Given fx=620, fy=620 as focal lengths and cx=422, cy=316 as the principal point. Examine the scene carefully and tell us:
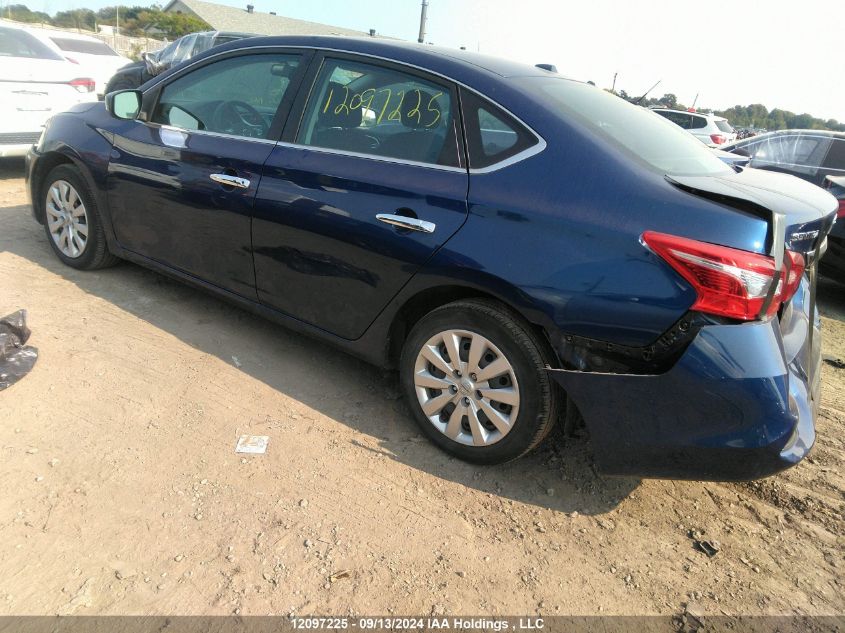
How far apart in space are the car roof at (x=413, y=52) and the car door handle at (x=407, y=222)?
0.76 meters

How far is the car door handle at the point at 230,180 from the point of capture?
130 inches

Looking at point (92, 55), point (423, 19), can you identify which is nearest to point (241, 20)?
point (423, 19)

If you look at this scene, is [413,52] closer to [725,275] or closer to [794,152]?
[725,275]

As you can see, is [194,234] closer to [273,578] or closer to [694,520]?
[273,578]

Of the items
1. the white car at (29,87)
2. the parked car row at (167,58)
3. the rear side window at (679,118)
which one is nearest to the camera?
the white car at (29,87)

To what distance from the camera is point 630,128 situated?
2.82 m

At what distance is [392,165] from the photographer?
2.85m

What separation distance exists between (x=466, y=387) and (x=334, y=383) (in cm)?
101

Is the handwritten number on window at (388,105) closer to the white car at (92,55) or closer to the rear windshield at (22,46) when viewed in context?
the rear windshield at (22,46)

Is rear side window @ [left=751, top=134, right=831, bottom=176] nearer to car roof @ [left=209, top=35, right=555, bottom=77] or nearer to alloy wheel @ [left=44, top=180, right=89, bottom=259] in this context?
car roof @ [left=209, top=35, right=555, bottom=77]

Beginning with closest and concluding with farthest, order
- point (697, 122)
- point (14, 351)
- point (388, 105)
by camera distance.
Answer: point (388, 105), point (14, 351), point (697, 122)

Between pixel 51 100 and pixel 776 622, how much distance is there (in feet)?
27.6

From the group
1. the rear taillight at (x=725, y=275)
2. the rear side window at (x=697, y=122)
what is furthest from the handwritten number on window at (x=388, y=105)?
the rear side window at (x=697, y=122)

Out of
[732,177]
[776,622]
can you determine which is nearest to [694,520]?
[776,622]
